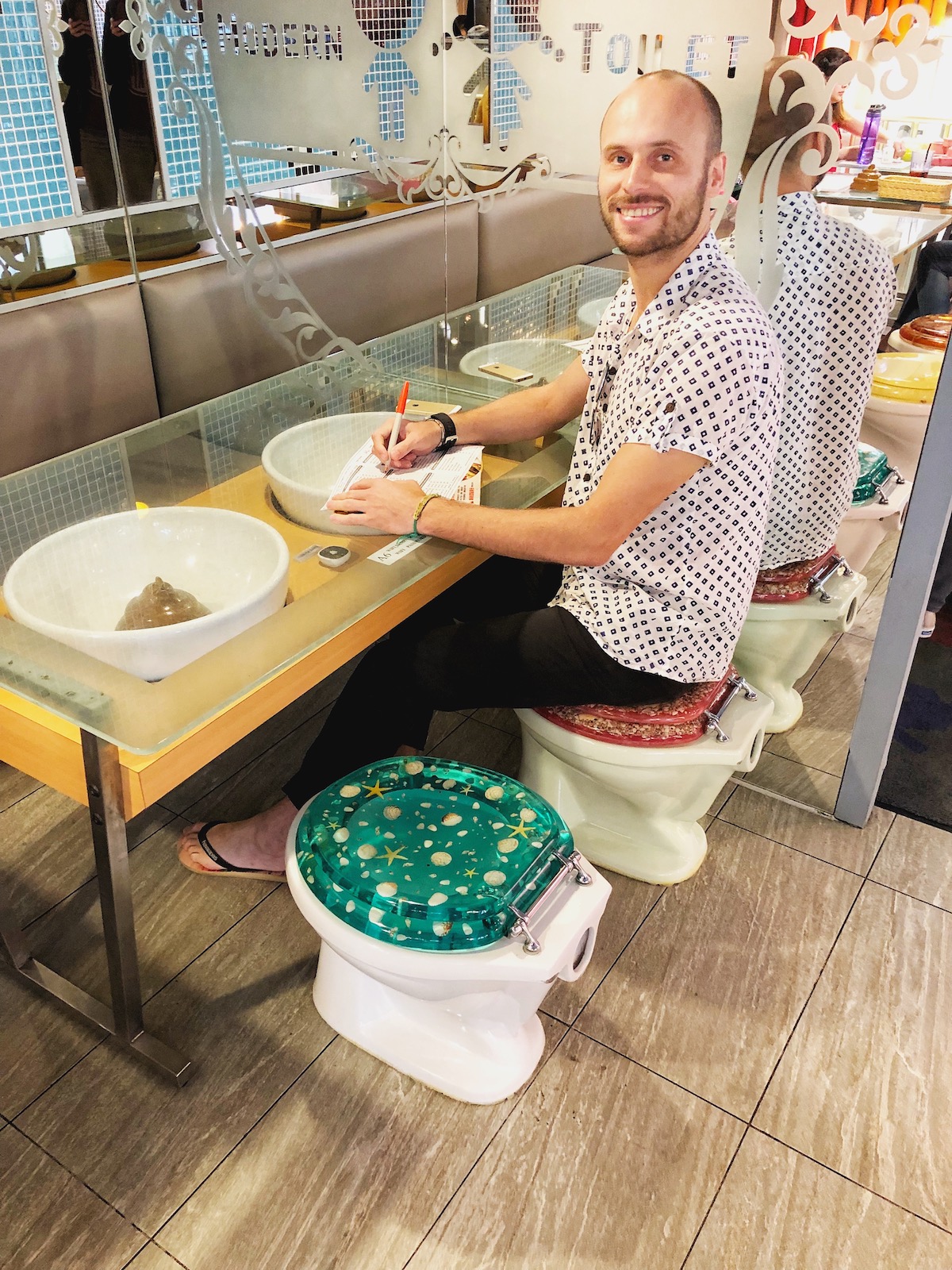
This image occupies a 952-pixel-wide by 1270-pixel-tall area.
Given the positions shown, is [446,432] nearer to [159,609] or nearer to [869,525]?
[159,609]

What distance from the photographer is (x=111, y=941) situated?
135cm

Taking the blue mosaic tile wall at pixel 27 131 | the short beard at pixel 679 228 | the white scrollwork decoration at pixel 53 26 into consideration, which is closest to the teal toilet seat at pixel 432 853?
the short beard at pixel 679 228

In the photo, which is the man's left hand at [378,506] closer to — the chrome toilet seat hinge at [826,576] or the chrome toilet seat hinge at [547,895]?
the chrome toilet seat hinge at [547,895]

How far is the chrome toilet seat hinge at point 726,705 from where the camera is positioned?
162 centimetres

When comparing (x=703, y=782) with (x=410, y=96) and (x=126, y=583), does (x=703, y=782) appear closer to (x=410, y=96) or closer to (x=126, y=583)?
(x=126, y=583)

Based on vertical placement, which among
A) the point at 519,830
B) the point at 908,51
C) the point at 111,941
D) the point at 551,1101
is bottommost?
the point at 551,1101

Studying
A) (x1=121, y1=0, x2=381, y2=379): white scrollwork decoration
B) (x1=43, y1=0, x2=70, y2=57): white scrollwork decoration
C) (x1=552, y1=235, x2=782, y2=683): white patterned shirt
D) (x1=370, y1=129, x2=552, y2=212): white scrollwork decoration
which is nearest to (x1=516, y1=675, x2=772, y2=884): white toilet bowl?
(x1=552, y1=235, x2=782, y2=683): white patterned shirt

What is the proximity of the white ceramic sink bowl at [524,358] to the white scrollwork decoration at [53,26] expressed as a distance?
87cm

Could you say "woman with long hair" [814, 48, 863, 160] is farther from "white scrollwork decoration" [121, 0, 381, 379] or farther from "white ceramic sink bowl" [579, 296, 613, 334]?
"white scrollwork decoration" [121, 0, 381, 379]

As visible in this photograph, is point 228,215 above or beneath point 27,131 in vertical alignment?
beneath

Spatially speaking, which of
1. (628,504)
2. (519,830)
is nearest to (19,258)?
(628,504)

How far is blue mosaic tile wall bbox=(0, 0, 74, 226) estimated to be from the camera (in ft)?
5.14

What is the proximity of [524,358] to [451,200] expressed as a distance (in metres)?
0.32

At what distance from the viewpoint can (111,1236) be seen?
1.27m
